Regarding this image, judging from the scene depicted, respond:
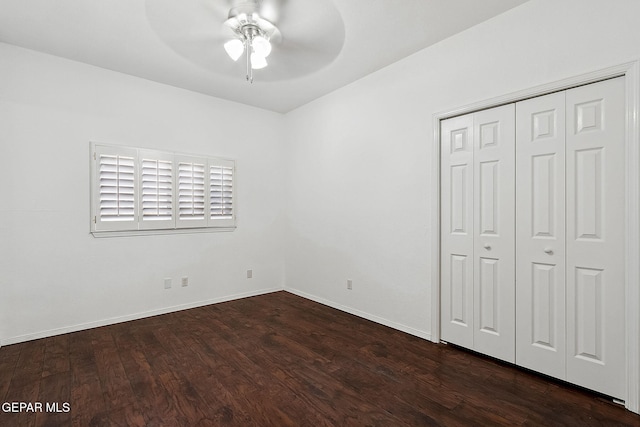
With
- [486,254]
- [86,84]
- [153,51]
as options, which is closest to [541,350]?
[486,254]

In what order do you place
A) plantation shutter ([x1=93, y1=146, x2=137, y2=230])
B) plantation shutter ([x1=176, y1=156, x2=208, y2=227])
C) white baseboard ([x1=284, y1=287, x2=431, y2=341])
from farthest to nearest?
plantation shutter ([x1=176, y1=156, x2=208, y2=227]) → plantation shutter ([x1=93, y1=146, x2=137, y2=230]) → white baseboard ([x1=284, y1=287, x2=431, y2=341])

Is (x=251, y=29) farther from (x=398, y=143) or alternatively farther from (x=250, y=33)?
(x=398, y=143)

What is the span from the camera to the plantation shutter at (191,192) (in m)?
4.02

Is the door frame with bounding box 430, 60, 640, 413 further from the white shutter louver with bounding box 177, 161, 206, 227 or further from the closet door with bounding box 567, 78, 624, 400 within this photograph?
the white shutter louver with bounding box 177, 161, 206, 227

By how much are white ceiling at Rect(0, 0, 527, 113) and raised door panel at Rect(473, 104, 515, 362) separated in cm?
96

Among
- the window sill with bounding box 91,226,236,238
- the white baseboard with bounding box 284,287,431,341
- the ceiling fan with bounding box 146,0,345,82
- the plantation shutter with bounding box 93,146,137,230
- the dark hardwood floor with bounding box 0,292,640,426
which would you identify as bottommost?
the dark hardwood floor with bounding box 0,292,640,426

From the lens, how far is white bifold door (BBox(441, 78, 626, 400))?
2.07m

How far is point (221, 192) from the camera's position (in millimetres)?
4402

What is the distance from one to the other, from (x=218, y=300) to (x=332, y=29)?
3.64 meters

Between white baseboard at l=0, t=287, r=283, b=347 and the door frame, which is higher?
the door frame

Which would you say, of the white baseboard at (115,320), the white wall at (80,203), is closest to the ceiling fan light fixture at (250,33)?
the white wall at (80,203)

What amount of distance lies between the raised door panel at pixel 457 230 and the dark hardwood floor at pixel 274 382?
0.86 feet

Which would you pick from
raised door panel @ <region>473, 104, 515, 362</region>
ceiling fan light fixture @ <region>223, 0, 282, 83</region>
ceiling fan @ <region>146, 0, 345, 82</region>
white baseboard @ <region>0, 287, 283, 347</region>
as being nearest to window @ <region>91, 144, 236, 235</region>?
white baseboard @ <region>0, 287, 283, 347</region>

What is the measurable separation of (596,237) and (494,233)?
2.17ft
